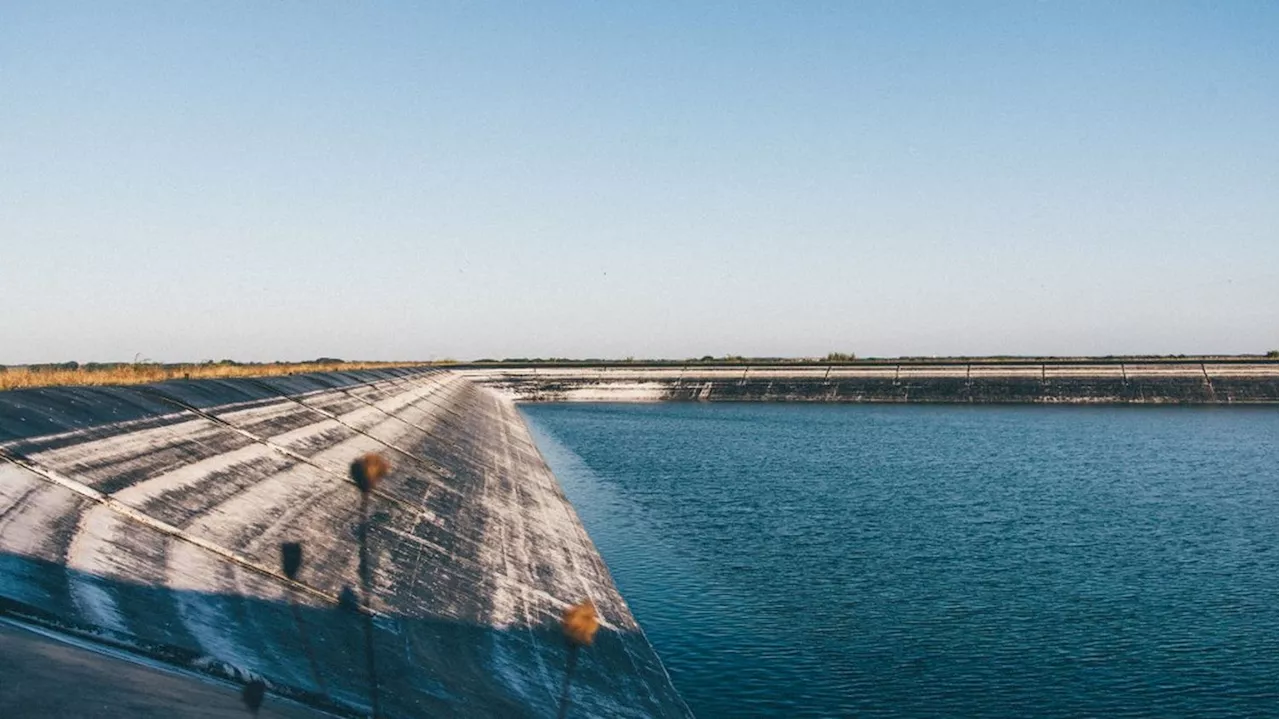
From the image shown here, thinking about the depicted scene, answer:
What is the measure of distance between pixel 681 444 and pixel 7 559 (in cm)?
5139

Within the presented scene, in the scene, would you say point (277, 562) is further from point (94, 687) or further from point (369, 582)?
point (94, 687)

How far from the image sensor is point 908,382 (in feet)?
350

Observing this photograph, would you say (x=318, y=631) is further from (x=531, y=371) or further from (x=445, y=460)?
(x=531, y=371)

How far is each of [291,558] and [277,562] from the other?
0.30m

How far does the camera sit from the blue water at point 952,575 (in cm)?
1702

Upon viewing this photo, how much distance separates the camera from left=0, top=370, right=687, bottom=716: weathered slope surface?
984 centimetres

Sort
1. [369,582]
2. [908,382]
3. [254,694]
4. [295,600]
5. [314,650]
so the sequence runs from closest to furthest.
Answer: [254,694], [314,650], [295,600], [369,582], [908,382]

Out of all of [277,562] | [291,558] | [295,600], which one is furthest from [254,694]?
[291,558]

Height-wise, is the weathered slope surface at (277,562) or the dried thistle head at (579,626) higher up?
the dried thistle head at (579,626)

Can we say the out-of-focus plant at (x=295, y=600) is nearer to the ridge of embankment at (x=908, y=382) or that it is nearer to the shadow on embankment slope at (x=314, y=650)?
the shadow on embankment slope at (x=314, y=650)

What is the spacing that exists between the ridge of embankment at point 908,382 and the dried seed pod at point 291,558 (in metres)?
93.4

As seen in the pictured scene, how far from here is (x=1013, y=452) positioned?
52719mm

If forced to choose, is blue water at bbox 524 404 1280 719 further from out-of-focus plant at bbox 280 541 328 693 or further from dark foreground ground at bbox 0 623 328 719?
dark foreground ground at bbox 0 623 328 719

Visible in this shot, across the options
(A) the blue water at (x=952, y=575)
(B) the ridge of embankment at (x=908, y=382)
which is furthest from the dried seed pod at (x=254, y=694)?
(B) the ridge of embankment at (x=908, y=382)
